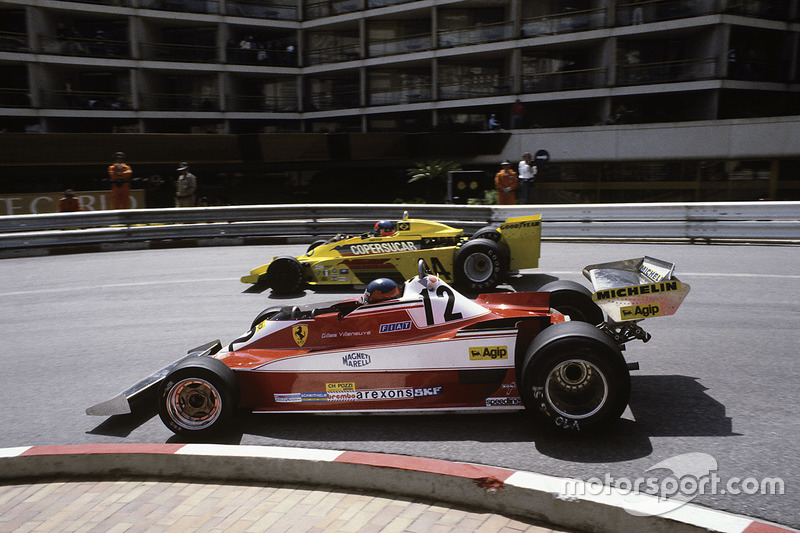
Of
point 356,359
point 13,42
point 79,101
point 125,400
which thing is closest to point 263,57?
point 79,101

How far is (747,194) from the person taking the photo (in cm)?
2539

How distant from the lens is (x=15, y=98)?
1304 inches

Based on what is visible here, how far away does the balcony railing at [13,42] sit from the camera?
1277 inches

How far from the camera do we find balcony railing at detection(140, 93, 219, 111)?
1394 inches

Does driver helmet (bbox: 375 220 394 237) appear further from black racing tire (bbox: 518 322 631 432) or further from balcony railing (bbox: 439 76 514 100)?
balcony railing (bbox: 439 76 514 100)

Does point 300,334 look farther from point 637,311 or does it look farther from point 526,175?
point 526,175

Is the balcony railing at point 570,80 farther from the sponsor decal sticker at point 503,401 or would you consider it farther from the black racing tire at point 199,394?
the black racing tire at point 199,394

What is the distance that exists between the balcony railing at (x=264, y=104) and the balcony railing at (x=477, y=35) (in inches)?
399

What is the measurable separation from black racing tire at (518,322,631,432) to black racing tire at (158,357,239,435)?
2.27 m

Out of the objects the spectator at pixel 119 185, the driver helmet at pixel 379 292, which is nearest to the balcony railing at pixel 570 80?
the spectator at pixel 119 185

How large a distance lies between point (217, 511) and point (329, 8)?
123ft

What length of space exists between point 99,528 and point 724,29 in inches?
1188

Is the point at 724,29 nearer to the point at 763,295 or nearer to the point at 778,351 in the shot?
the point at 763,295

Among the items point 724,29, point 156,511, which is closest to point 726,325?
point 156,511
